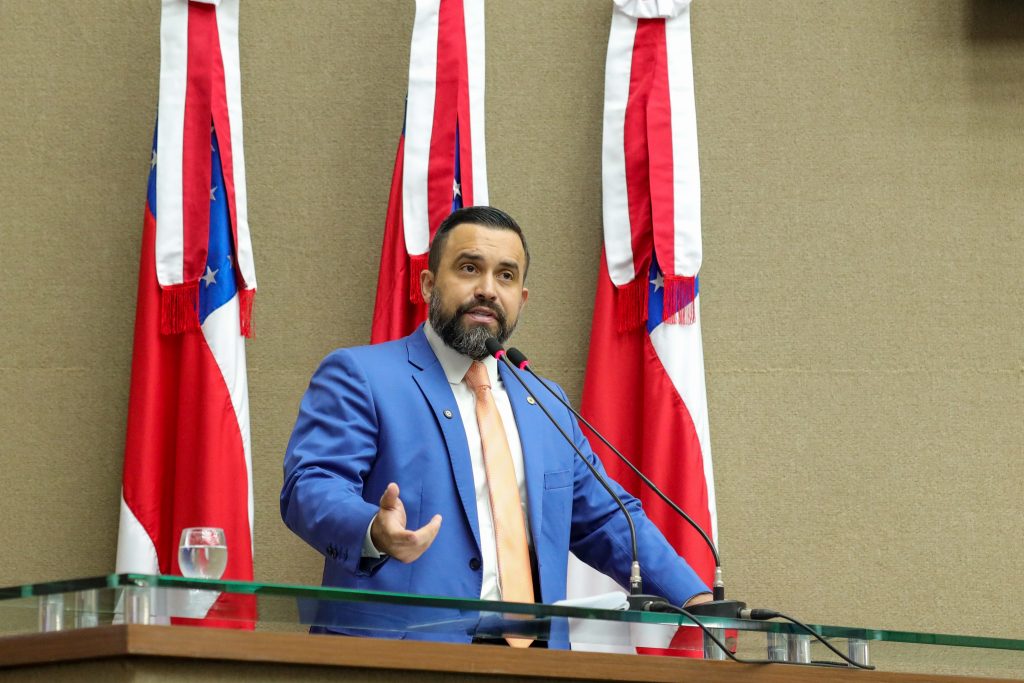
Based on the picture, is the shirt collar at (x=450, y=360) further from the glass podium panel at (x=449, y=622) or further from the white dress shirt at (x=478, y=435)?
the glass podium panel at (x=449, y=622)

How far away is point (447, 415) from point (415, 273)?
1.08 m

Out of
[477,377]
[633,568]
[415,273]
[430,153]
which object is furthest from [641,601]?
[430,153]

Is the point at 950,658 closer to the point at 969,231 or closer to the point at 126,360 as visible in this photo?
the point at 969,231

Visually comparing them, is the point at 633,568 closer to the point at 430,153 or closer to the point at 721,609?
the point at 721,609

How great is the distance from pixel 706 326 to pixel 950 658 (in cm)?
223

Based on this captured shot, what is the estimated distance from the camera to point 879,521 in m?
4.08

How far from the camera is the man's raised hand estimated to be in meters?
1.98

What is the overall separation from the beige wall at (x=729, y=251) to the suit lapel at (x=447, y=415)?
1.28 metres

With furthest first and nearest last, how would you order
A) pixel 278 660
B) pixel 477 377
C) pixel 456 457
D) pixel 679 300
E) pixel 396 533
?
pixel 679 300, pixel 477 377, pixel 456 457, pixel 396 533, pixel 278 660

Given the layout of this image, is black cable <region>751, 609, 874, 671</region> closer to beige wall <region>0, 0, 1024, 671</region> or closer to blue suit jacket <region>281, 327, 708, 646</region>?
blue suit jacket <region>281, 327, 708, 646</region>

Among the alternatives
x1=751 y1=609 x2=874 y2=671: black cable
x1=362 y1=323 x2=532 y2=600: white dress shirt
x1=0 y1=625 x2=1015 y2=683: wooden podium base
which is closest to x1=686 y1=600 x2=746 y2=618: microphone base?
x1=751 y1=609 x2=874 y2=671: black cable

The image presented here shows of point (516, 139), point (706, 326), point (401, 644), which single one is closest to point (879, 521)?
point (706, 326)

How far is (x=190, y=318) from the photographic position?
12.3 feet

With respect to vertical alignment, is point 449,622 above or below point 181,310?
below
